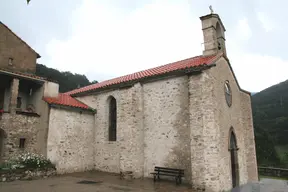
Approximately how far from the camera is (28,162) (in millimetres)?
10578

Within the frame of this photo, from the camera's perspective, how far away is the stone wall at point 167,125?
1007cm

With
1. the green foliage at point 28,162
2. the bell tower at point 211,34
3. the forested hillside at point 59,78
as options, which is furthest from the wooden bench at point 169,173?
the forested hillside at point 59,78

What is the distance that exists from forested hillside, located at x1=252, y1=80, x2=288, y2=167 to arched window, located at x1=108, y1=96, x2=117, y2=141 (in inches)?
798

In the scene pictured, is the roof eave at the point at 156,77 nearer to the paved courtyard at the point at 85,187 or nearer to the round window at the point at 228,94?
the round window at the point at 228,94

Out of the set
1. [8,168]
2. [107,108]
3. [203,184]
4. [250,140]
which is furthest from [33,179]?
[250,140]

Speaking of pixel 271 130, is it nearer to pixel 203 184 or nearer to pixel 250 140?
pixel 250 140

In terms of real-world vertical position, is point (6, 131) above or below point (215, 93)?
below

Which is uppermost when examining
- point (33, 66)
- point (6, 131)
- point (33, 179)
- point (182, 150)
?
point (33, 66)

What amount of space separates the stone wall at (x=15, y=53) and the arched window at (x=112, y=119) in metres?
6.30

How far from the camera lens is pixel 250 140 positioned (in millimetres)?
13375

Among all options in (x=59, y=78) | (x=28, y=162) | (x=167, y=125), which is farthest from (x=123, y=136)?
(x=59, y=78)

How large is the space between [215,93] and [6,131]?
35.3ft

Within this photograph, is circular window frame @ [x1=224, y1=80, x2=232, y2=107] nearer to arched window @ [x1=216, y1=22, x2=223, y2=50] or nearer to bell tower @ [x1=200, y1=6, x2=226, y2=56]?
bell tower @ [x1=200, y1=6, x2=226, y2=56]

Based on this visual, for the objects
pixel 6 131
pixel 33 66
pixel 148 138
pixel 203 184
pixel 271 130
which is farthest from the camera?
pixel 271 130
